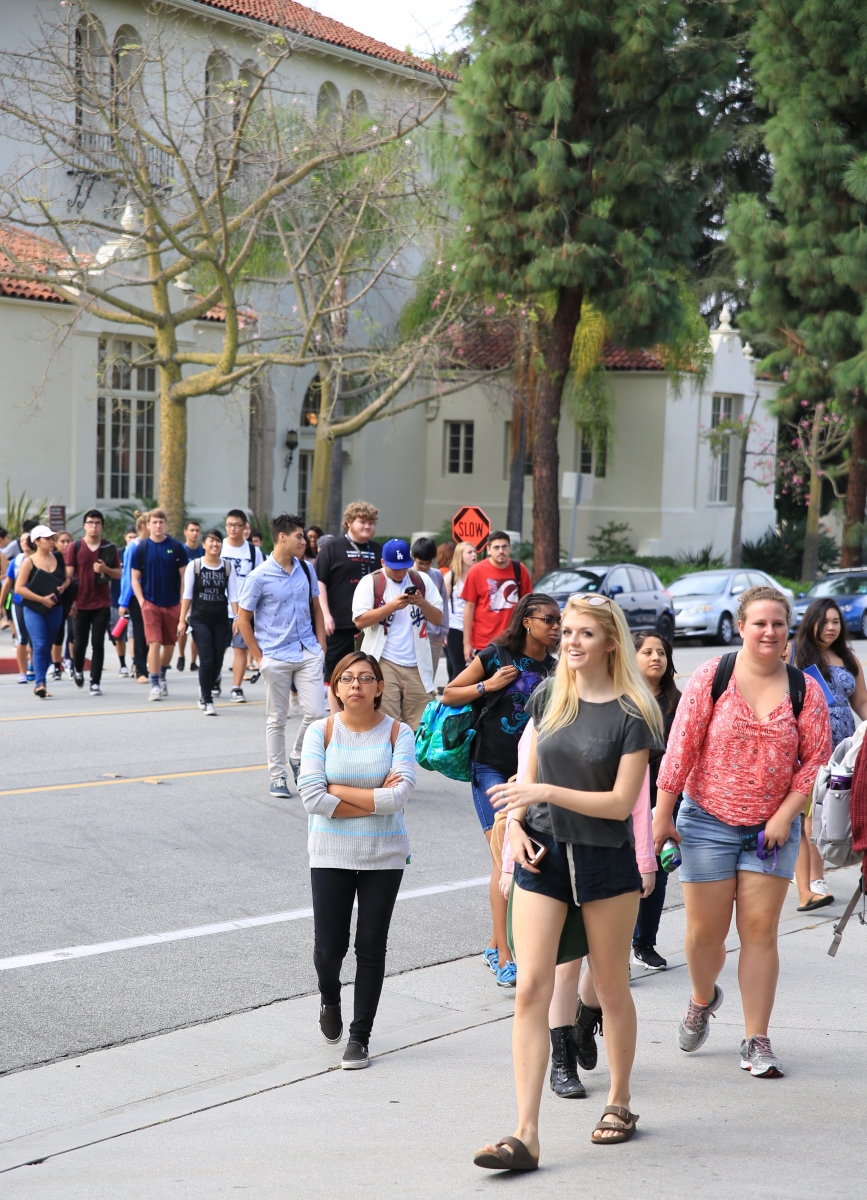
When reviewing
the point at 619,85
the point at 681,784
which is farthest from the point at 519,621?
the point at 619,85

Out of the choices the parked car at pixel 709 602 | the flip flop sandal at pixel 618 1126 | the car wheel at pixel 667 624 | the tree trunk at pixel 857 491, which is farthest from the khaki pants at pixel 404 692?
the tree trunk at pixel 857 491

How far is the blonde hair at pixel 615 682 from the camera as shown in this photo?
4.40 meters

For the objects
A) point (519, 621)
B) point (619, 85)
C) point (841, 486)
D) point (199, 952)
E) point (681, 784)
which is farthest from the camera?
point (841, 486)

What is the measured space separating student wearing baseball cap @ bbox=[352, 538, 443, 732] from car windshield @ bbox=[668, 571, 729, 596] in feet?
55.9

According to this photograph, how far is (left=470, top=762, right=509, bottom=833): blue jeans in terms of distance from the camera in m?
6.24

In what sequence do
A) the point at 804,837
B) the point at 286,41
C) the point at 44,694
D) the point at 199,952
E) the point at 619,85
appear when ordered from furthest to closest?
the point at 619,85 < the point at 286,41 < the point at 44,694 < the point at 804,837 < the point at 199,952

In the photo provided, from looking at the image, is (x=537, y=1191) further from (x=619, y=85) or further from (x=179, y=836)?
(x=619, y=85)

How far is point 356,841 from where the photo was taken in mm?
5242

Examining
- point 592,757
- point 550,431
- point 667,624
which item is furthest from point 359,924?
point 550,431

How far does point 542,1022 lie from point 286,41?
20.8 metres

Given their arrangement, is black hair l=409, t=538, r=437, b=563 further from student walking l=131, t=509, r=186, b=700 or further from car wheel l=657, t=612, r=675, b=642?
car wheel l=657, t=612, r=675, b=642

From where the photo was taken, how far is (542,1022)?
4219 millimetres

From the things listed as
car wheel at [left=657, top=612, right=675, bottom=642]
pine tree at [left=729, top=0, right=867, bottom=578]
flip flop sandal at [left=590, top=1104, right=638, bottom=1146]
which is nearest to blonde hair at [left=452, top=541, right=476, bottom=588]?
car wheel at [left=657, top=612, right=675, bottom=642]

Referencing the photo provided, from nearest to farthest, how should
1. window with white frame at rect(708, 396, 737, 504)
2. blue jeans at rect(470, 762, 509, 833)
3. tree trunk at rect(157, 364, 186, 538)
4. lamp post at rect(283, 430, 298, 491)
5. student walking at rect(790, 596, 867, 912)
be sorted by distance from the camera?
blue jeans at rect(470, 762, 509, 833), student walking at rect(790, 596, 867, 912), tree trunk at rect(157, 364, 186, 538), lamp post at rect(283, 430, 298, 491), window with white frame at rect(708, 396, 737, 504)
